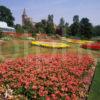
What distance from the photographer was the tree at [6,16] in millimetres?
74562

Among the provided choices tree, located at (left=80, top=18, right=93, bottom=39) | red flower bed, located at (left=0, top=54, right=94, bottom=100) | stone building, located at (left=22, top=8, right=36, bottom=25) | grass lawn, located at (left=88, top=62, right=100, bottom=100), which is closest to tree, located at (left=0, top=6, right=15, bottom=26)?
stone building, located at (left=22, top=8, right=36, bottom=25)

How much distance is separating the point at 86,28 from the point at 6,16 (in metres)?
31.7

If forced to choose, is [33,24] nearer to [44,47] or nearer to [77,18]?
[77,18]

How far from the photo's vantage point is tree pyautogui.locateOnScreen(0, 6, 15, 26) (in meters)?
74.6

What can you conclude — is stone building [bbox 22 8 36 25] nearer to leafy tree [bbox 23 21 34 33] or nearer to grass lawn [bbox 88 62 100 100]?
leafy tree [bbox 23 21 34 33]

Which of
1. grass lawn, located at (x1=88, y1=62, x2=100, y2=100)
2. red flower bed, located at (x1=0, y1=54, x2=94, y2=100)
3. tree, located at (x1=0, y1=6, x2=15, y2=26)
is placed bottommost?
grass lawn, located at (x1=88, y1=62, x2=100, y2=100)

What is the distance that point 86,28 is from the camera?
54.9 metres

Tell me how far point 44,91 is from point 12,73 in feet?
7.08

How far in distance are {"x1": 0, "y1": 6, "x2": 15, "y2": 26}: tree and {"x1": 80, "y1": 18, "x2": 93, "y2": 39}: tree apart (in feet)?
93.0

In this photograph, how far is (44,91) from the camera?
22.5 ft

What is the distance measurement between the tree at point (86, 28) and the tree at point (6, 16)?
93.0ft

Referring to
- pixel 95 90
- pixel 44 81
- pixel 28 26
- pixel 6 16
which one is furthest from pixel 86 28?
pixel 44 81

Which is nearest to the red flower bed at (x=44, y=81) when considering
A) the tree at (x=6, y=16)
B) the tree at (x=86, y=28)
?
the tree at (x=86, y=28)

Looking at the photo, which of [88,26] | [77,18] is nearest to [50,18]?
[77,18]
